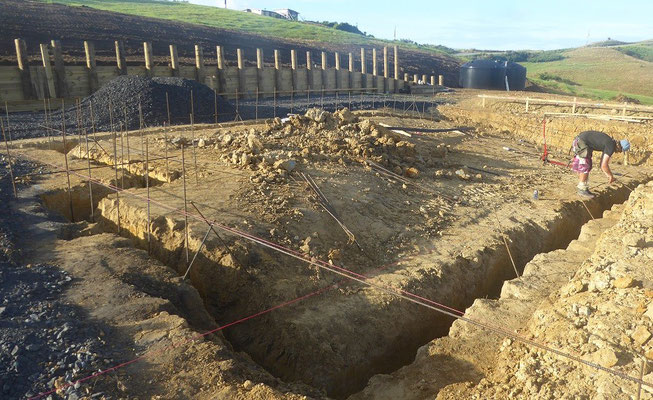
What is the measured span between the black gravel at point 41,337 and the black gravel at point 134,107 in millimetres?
11642

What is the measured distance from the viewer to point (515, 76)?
1383 inches

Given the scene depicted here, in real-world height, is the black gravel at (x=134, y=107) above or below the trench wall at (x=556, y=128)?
above

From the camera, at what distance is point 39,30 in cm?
2944

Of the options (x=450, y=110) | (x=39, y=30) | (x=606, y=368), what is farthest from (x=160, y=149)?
(x=39, y=30)

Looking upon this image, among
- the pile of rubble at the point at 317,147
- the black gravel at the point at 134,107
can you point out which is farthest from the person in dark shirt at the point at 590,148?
the black gravel at the point at 134,107

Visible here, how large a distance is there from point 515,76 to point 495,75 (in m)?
1.52

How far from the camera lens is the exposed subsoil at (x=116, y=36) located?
2850cm

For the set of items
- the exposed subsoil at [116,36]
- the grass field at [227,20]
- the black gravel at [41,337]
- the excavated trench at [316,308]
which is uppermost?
the grass field at [227,20]

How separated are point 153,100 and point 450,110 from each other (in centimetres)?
1417

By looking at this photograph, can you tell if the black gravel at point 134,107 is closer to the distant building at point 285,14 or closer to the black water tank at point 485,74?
the black water tank at point 485,74

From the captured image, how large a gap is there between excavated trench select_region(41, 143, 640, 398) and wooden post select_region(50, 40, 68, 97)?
43.9ft

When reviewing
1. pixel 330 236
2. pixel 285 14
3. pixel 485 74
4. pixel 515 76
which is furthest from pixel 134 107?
pixel 285 14

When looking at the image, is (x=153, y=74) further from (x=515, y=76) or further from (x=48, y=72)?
(x=515, y=76)

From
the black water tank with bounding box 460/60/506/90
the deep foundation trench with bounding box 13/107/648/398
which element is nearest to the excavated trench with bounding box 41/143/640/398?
the deep foundation trench with bounding box 13/107/648/398
